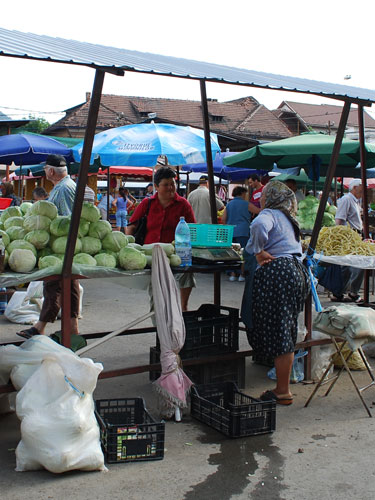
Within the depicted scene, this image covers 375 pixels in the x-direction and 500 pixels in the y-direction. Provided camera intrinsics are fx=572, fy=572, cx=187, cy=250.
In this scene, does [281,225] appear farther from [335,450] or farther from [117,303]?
[117,303]

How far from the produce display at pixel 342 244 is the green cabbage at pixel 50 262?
287cm

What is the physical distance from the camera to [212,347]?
4996 mm

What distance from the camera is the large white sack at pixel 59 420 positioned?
337 centimetres

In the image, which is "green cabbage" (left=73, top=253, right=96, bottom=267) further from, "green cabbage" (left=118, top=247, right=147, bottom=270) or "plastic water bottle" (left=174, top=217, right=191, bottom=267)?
"plastic water bottle" (left=174, top=217, right=191, bottom=267)

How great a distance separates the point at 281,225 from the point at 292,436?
5.46ft

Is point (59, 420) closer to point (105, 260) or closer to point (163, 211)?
point (105, 260)

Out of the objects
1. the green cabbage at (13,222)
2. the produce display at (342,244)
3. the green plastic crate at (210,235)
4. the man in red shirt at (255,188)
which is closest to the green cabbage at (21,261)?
the green cabbage at (13,222)

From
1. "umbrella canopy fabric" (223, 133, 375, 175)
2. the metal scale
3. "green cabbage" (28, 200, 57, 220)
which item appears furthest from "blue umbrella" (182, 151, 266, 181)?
"green cabbage" (28, 200, 57, 220)

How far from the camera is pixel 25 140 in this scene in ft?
36.4

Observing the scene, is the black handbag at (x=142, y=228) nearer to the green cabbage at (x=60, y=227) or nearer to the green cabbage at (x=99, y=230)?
the green cabbage at (x=99, y=230)

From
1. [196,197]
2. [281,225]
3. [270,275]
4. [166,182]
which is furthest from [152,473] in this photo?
[196,197]

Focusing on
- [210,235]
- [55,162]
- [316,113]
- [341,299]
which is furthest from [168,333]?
[316,113]

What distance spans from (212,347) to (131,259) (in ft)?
3.77

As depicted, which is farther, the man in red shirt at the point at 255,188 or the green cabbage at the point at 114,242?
the man in red shirt at the point at 255,188
